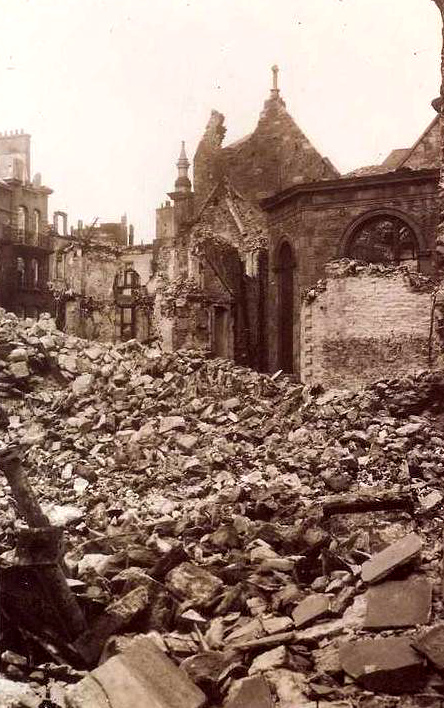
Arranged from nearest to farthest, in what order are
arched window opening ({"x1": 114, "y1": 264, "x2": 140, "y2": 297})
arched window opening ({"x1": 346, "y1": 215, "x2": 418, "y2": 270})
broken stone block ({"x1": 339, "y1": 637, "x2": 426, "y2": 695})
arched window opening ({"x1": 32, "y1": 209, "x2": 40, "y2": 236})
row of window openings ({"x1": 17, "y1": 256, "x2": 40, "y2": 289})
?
broken stone block ({"x1": 339, "y1": 637, "x2": 426, "y2": 695})
arched window opening ({"x1": 346, "y1": 215, "x2": 418, "y2": 270})
arched window opening ({"x1": 114, "y1": 264, "x2": 140, "y2": 297})
row of window openings ({"x1": 17, "y1": 256, "x2": 40, "y2": 289})
arched window opening ({"x1": 32, "y1": 209, "x2": 40, "y2": 236})

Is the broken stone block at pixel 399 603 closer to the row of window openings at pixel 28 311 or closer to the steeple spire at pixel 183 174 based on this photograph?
the steeple spire at pixel 183 174

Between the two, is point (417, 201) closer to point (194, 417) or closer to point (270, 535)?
point (194, 417)

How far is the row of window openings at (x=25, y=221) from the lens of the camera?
37003 millimetres

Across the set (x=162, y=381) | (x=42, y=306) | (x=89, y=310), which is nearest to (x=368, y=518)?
(x=162, y=381)

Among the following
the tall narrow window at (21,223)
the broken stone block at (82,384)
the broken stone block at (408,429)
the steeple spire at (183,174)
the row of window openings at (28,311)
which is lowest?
the broken stone block at (408,429)

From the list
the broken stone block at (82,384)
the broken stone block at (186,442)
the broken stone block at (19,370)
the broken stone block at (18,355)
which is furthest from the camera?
the broken stone block at (18,355)

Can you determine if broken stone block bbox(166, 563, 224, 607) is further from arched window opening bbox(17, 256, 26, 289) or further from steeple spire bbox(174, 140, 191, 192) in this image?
arched window opening bbox(17, 256, 26, 289)

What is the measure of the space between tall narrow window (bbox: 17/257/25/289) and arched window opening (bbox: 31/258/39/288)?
53 centimetres

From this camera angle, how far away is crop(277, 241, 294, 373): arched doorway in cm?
1992

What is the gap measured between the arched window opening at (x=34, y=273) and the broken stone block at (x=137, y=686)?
34212mm

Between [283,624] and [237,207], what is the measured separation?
→ 21995 millimetres

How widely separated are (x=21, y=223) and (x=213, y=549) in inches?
1337

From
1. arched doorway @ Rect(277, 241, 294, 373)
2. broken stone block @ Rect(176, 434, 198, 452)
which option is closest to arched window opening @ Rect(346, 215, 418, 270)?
arched doorway @ Rect(277, 241, 294, 373)

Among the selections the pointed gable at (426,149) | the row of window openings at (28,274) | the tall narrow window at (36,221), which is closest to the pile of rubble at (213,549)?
the pointed gable at (426,149)
